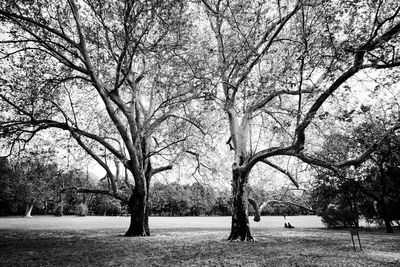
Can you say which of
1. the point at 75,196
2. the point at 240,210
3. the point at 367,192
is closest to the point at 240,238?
the point at 240,210

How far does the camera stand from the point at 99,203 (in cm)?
7781

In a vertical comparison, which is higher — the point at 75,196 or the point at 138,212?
the point at 75,196

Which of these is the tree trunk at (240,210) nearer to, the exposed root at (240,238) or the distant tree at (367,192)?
the exposed root at (240,238)

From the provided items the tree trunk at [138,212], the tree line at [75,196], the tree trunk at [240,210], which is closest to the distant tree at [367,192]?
the tree line at [75,196]

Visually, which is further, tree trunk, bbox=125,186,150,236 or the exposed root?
tree trunk, bbox=125,186,150,236

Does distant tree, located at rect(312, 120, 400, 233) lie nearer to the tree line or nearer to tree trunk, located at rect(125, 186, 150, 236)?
the tree line

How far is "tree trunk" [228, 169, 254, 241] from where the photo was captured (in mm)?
13266

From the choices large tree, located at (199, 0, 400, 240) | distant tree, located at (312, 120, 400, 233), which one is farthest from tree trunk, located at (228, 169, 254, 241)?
distant tree, located at (312, 120, 400, 233)

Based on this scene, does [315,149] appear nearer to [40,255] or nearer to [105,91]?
[105,91]

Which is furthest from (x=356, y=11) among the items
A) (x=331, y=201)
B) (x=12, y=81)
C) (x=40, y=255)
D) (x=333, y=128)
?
(x=331, y=201)

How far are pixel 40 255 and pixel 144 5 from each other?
10.0 metres

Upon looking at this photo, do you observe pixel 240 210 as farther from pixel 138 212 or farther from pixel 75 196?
pixel 75 196

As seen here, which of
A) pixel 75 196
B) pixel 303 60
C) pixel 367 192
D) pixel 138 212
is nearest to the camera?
pixel 303 60

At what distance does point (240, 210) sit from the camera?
13344 mm
